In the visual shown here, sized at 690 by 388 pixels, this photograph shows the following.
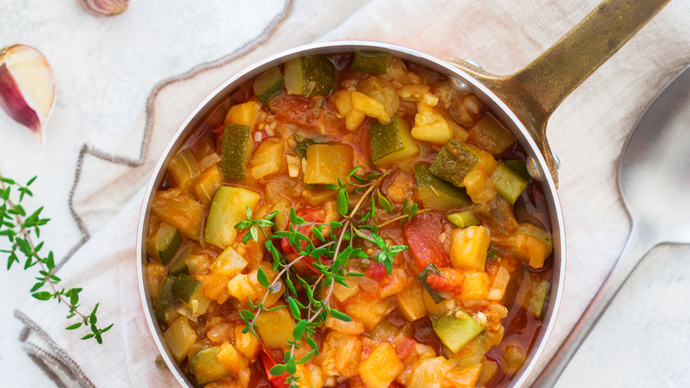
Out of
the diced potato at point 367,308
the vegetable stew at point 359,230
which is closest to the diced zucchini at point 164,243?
the vegetable stew at point 359,230

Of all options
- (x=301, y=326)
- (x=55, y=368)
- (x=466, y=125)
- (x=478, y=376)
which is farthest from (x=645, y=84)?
(x=55, y=368)

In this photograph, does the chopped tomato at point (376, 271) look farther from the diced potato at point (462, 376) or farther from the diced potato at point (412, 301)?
the diced potato at point (462, 376)

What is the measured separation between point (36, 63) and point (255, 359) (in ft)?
7.07

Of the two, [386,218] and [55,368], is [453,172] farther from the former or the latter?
[55,368]

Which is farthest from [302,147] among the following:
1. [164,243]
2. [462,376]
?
[462,376]

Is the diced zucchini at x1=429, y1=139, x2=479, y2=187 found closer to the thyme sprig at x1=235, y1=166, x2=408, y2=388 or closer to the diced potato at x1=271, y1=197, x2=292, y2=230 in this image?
the thyme sprig at x1=235, y1=166, x2=408, y2=388

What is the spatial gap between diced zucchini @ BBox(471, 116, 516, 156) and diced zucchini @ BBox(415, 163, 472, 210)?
9.6 inches

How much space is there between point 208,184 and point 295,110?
1.77 feet

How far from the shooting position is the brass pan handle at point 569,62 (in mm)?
2029

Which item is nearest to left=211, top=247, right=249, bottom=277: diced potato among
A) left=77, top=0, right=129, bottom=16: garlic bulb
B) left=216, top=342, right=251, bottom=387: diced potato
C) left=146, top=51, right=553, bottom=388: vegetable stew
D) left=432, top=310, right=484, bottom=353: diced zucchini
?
left=146, top=51, right=553, bottom=388: vegetable stew

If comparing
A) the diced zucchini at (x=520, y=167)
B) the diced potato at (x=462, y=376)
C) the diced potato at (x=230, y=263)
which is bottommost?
the diced potato at (x=230, y=263)

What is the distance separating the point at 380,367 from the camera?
7.21 ft

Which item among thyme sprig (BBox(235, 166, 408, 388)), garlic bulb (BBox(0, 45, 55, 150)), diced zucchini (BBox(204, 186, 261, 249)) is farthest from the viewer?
garlic bulb (BBox(0, 45, 55, 150))

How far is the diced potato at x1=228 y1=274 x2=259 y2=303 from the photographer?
219 cm
